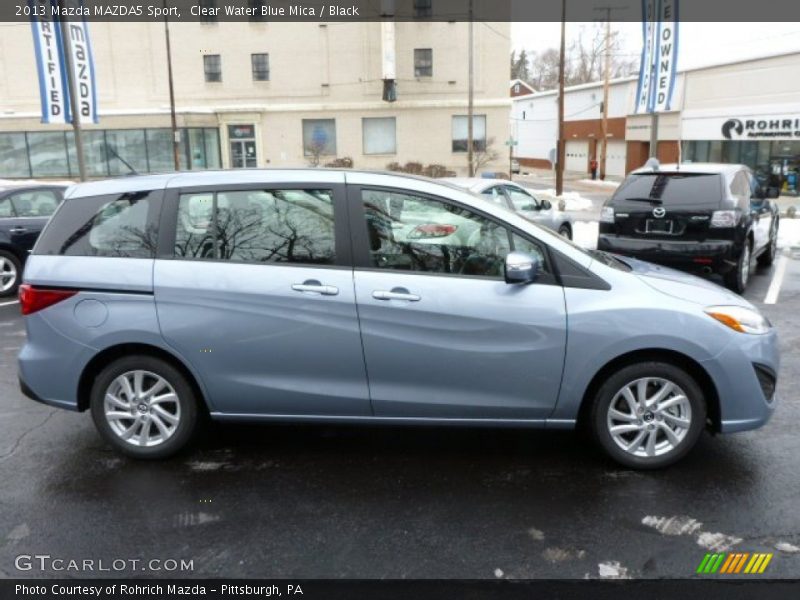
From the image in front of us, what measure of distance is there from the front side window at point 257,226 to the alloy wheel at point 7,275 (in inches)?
269

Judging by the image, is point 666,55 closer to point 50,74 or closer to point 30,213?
point 30,213

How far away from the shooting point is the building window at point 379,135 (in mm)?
39531

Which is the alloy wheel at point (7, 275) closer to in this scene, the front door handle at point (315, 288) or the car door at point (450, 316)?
the front door handle at point (315, 288)

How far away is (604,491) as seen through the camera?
3914 millimetres

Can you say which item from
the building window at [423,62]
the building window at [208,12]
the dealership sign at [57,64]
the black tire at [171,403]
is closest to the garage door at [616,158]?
the building window at [423,62]

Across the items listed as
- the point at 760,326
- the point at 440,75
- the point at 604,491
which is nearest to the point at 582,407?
the point at 604,491

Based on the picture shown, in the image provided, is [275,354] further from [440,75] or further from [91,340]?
[440,75]

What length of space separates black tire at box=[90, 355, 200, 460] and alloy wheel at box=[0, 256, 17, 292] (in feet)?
21.5

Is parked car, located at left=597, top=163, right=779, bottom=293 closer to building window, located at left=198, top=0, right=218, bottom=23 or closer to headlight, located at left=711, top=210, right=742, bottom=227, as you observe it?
headlight, located at left=711, top=210, right=742, bottom=227

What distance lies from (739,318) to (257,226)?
110 inches

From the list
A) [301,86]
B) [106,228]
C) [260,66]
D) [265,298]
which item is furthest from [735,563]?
[260,66]

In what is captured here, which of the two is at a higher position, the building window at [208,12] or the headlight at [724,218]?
the building window at [208,12]

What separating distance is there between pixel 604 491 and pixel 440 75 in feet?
122

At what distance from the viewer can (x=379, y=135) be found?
130 feet
